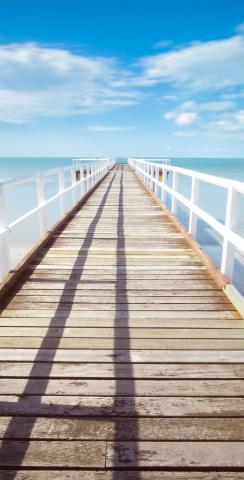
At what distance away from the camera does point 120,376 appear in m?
2.13

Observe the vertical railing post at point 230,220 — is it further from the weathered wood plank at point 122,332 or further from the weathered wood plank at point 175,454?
the weathered wood plank at point 175,454

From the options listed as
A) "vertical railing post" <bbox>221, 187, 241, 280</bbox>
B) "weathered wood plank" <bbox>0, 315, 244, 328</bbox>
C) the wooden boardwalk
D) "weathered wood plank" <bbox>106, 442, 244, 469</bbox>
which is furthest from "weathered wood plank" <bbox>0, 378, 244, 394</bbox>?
"vertical railing post" <bbox>221, 187, 241, 280</bbox>

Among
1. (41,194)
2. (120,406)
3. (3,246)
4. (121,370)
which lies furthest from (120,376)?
(41,194)

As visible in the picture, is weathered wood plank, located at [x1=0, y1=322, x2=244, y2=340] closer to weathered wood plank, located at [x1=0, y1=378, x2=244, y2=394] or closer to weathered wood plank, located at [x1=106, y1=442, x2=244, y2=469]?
weathered wood plank, located at [x1=0, y1=378, x2=244, y2=394]

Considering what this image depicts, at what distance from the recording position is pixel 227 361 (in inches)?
90.2

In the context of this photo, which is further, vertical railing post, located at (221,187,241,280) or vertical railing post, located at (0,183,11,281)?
vertical railing post, located at (0,183,11,281)

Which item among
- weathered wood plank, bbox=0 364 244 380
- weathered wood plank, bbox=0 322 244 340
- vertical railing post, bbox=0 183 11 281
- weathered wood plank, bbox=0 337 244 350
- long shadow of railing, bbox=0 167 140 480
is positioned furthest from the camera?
vertical railing post, bbox=0 183 11 281

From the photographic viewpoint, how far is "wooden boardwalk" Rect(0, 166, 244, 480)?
5.20ft

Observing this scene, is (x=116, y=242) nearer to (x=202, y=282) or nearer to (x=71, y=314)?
(x=202, y=282)

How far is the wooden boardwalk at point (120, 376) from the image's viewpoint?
1.58 metres

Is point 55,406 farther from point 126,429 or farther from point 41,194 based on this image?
point 41,194

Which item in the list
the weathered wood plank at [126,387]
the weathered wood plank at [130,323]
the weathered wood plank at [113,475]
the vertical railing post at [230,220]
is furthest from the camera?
the vertical railing post at [230,220]

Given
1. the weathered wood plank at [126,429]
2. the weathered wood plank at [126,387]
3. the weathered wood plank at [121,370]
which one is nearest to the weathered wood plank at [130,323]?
the weathered wood plank at [121,370]

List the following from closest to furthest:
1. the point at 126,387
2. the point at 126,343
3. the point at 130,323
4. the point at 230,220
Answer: the point at 126,387 → the point at 126,343 → the point at 130,323 → the point at 230,220
